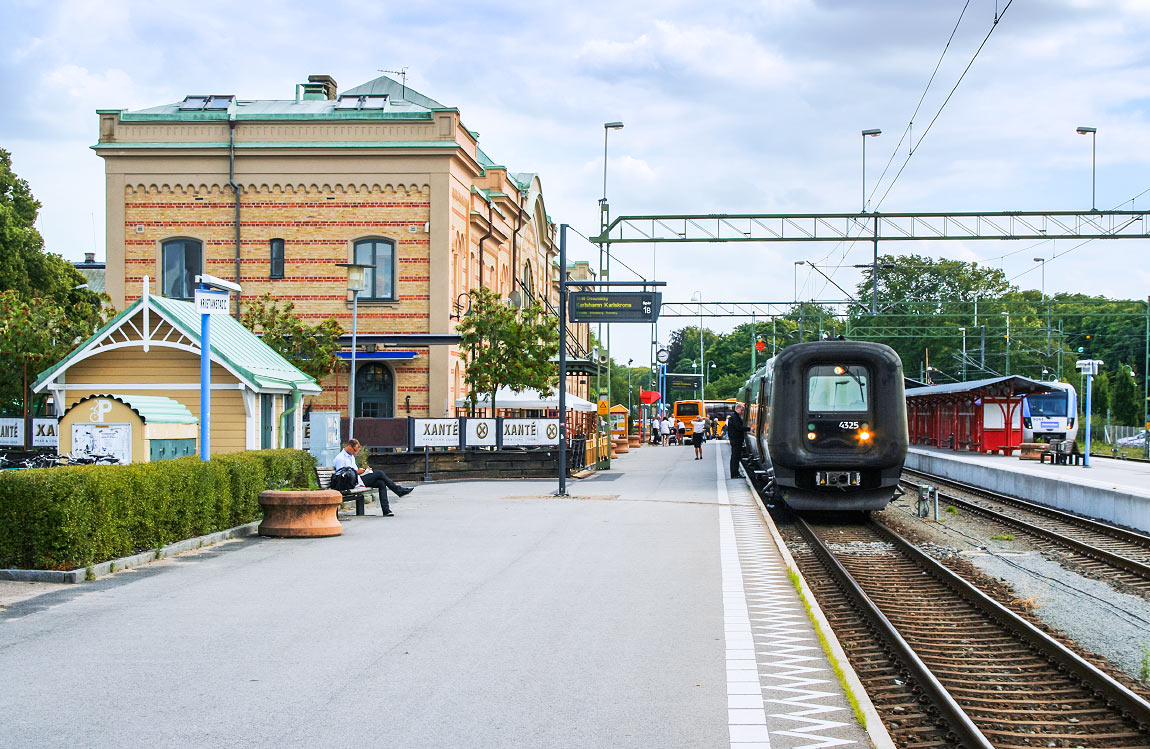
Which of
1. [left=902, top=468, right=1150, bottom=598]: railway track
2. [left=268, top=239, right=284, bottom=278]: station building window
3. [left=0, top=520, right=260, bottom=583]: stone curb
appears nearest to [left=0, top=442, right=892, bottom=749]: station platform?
[left=0, top=520, right=260, bottom=583]: stone curb

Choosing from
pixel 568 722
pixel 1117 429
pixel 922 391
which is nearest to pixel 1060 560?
pixel 568 722

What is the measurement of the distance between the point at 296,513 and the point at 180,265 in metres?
23.8

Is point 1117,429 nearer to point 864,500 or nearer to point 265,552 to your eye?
point 864,500

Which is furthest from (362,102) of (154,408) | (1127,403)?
Answer: (1127,403)

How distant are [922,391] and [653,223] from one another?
22.5 metres

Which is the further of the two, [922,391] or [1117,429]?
[1117,429]

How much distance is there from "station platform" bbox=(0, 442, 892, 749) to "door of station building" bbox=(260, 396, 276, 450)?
8.10 metres

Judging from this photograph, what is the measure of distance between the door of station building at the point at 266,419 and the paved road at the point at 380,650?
8.25 m

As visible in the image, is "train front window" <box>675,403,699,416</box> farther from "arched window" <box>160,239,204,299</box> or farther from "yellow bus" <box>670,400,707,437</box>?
"arched window" <box>160,239,204,299</box>

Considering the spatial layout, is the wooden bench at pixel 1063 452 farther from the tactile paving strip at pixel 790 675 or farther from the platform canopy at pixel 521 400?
the tactile paving strip at pixel 790 675

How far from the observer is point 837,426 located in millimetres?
20000

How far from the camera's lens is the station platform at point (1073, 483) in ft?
67.3

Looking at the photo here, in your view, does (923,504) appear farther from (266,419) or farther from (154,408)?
(154,408)

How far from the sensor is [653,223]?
3481 cm
